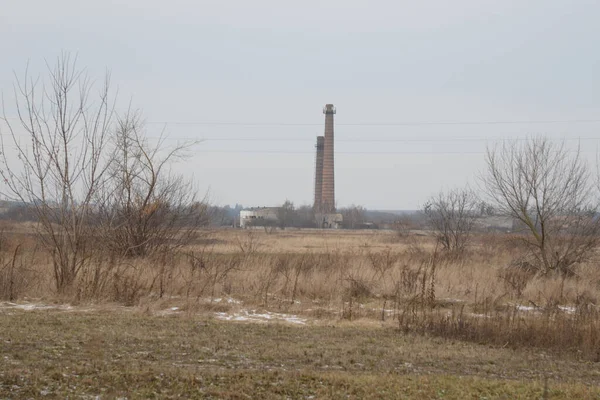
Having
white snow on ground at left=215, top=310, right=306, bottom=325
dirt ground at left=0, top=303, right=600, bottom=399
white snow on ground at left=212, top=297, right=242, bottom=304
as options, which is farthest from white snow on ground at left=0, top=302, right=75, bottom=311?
white snow on ground at left=215, top=310, right=306, bottom=325

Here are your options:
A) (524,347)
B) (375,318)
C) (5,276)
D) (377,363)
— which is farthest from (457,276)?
(5,276)

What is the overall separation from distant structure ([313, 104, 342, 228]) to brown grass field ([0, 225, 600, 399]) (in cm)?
5276

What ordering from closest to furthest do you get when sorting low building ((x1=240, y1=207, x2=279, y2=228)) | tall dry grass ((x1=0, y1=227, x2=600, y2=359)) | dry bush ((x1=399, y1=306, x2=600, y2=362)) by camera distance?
dry bush ((x1=399, y1=306, x2=600, y2=362))
tall dry grass ((x1=0, y1=227, x2=600, y2=359))
low building ((x1=240, y1=207, x2=279, y2=228))

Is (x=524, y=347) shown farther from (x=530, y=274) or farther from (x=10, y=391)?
(x=530, y=274)

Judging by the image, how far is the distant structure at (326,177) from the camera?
70062 mm

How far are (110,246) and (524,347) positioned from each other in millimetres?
12041

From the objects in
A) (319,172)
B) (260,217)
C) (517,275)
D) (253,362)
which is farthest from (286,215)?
(253,362)

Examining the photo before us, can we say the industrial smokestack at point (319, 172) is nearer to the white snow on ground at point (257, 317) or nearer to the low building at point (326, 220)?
the low building at point (326, 220)

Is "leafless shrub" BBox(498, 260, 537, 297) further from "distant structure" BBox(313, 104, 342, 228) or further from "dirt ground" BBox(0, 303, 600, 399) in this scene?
"distant structure" BBox(313, 104, 342, 228)

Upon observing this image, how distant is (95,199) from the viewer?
15.6 metres

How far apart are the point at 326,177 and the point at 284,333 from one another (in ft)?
204

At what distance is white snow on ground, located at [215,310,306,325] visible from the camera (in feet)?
36.8

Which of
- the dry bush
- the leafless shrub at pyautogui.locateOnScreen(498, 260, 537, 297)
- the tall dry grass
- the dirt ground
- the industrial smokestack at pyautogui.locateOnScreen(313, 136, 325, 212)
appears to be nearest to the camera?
the dirt ground

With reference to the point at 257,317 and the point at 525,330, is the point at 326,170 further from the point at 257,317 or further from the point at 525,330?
the point at 525,330
